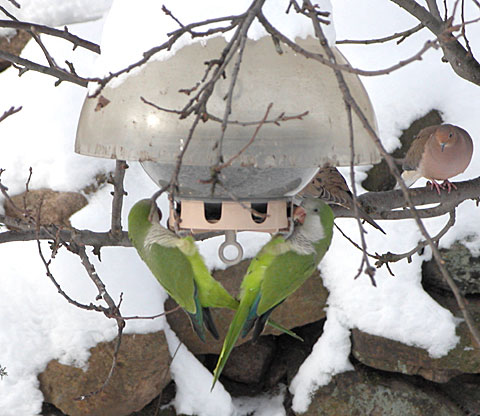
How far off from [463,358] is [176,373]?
6.30ft

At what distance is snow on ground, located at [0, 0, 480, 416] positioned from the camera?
4062 millimetres

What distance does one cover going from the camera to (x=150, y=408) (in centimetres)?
441

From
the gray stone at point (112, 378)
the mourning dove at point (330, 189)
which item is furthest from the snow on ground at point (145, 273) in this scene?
the mourning dove at point (330, 189)

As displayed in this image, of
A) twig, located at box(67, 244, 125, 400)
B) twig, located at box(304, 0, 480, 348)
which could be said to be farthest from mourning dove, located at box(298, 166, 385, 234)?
twig, located at box(304, 0, 480, 348)

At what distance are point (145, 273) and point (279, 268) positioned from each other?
115 inches

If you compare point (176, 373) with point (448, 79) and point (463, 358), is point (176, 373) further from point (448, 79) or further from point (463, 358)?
point (448, 79)

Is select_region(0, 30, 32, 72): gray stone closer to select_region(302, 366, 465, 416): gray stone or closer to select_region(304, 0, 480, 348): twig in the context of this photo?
select_region(302, 366, 465, 416): gray stone

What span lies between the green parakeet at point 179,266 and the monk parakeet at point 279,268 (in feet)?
0.26

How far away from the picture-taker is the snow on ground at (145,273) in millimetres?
4062

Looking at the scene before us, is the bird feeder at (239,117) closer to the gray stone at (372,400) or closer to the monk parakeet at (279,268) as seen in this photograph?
the monk parakeet at (279,268)

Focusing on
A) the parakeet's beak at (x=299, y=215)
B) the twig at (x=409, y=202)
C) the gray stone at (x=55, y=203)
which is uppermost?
the twig at (x=409, y=202)

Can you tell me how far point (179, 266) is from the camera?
159 centimetres

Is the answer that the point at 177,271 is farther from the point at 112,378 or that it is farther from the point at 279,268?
the point at 112,378

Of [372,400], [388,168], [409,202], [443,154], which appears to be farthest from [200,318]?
[388,168]
